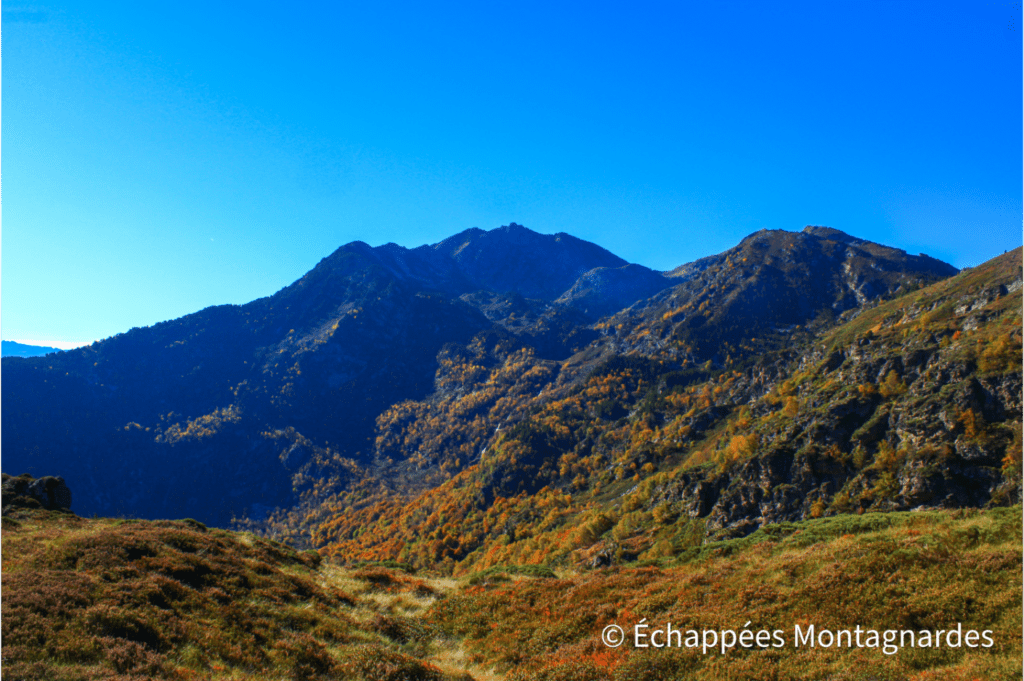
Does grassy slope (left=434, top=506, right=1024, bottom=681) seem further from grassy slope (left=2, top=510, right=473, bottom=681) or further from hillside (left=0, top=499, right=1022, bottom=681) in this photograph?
grassy slope (left=2, top=510, right=473, bottom=681)

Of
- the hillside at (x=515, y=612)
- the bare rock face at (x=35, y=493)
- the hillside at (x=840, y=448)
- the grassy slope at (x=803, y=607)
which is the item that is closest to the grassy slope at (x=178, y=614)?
the hillside at (x=515, y=612)

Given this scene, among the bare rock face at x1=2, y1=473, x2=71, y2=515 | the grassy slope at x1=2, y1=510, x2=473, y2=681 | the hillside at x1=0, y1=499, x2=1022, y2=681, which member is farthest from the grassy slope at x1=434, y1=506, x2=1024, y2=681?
the bare rock face at x1=2, y1=473, x2=71, y2=515

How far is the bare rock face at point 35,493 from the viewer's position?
34.9m

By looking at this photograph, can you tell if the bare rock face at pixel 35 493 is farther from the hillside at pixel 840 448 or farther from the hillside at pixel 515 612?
the hillside at pixel 840 448

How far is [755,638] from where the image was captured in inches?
714

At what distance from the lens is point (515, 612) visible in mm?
28391

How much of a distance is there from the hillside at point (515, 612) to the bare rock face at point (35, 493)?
3635 millimetres

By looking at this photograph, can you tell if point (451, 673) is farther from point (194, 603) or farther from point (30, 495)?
point (30, 495)

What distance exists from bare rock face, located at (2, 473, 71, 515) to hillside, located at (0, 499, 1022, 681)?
3635 millimetres

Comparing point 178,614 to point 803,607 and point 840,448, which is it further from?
point 840,448

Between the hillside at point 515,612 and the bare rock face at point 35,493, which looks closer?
the hillside at point 515,612

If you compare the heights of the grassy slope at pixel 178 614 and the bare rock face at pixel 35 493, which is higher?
the bare rock face at pixel 35 493

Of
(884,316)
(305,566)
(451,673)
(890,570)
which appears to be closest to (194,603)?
(451,673)

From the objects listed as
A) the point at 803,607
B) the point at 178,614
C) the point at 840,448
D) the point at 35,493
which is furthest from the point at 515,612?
the point at 840,448
